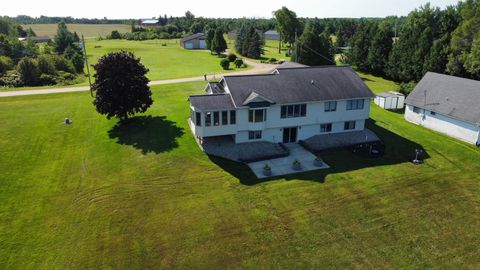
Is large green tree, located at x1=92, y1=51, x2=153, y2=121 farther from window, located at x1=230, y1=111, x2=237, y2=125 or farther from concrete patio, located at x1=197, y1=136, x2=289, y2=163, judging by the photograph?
window, located at x1=230, y1=111, x2=237, y2=125

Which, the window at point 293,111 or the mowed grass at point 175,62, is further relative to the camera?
the mowed grass at point 175,62

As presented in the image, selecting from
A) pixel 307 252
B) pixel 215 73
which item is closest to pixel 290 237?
pixel 307 252

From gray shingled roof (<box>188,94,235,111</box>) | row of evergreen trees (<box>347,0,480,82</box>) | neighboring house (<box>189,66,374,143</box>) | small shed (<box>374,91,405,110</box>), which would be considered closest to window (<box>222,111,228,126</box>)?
neighboring house (<box>189,66,374,143</box>)

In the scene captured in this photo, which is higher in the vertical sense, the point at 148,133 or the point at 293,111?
the point at 293,111

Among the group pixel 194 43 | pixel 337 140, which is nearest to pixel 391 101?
pixel 337 140

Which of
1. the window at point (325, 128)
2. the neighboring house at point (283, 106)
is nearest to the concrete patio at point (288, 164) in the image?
the neighboring house at point (283, 106)

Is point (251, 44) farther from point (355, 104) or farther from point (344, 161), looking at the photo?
point (344, 161)

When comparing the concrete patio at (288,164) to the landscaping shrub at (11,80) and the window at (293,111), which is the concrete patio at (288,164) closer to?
the window at (293,111)
